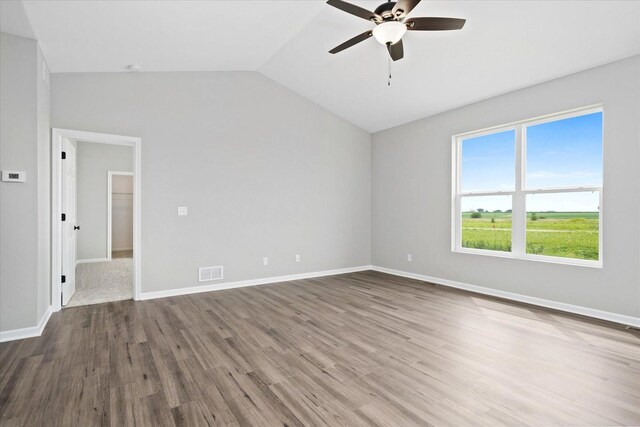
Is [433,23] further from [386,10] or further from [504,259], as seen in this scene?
[504,259]

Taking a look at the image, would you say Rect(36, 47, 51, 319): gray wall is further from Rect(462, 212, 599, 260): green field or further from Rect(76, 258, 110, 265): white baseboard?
Rect(462, 212, 599, 260): green field

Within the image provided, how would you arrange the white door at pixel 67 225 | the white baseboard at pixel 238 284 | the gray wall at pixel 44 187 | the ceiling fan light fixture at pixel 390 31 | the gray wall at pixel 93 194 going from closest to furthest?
the ceiling fan light fixture at pixel 390 31
the gray wall at pixel 44 187
the white door at pixel 67 225
the white baseboard at pixel 238 284
the gray wall at pixel 93 194

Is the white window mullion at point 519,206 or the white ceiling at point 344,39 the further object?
the white window mullion at point 519,206

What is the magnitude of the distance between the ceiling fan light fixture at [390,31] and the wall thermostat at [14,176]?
3.61m

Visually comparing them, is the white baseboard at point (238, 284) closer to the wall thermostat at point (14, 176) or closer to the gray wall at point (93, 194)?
the wall thermostat at point (14, 176)

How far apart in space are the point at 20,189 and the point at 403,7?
3.89 meters

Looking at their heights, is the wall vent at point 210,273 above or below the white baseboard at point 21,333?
above

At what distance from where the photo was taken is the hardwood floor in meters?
1.93

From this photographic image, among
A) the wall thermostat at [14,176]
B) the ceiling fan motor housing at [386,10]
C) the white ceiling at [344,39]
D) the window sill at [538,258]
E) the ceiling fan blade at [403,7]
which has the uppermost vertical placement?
the white ceiling at [344,39]

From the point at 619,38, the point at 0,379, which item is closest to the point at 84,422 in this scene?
the point at 0,379

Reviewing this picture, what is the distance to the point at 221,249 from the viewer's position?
16.4ft

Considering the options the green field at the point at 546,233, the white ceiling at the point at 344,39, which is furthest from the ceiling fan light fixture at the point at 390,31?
the green field at the point at 546,233

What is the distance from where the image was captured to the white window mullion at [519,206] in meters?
4.37

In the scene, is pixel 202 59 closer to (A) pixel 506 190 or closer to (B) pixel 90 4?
(B) pixel 90 4
